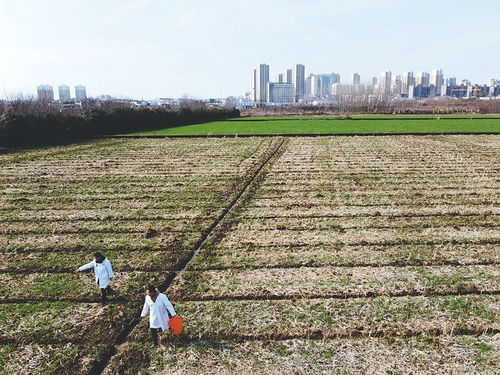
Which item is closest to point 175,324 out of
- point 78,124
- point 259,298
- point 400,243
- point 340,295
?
point 259,298

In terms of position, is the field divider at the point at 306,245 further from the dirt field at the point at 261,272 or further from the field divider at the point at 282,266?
the field divider at the point at 282,266

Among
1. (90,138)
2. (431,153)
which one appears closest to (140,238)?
(431,153)

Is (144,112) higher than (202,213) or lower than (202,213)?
higher

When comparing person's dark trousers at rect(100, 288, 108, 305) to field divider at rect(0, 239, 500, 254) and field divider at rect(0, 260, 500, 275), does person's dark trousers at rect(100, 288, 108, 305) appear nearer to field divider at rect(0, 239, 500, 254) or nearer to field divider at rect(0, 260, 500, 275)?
field divider at rect(0, 260, 500, 275)

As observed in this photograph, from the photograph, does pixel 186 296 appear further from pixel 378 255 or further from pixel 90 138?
pixel 90 138

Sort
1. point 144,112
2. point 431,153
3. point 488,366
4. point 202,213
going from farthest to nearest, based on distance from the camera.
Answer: point 144,112 < point 431,153 < point 202,213 < point 488,366

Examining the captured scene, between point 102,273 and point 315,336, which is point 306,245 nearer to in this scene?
point 315,336
